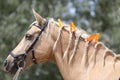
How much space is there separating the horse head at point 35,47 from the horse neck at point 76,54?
128 millimetres

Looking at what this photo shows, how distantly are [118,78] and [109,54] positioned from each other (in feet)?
1.32

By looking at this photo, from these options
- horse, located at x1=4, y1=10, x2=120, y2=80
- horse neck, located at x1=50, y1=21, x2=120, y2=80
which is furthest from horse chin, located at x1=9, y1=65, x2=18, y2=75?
horse neck, located at x1=50, y1=21, x2=120, y2=80

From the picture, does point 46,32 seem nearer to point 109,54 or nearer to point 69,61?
point 69,61

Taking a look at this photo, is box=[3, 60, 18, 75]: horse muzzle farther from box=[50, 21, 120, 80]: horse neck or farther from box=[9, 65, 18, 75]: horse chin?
box=[50, 21, 120, 80]: horse neck

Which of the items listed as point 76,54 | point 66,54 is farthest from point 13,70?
point 76,54

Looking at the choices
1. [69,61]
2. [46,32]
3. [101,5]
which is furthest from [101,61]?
[101,5]

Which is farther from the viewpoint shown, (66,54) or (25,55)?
(25,55)

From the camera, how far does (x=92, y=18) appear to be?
20.4m

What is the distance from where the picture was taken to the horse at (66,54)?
5238 millimetres

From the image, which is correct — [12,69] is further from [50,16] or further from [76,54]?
[50,16]

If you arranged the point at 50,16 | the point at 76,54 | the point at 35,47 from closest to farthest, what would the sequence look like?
the point at 76,54, the point at 35,47, the point at 50,16

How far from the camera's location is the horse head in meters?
5.69

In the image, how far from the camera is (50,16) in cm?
1666

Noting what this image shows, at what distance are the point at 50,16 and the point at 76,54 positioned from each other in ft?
36.9
